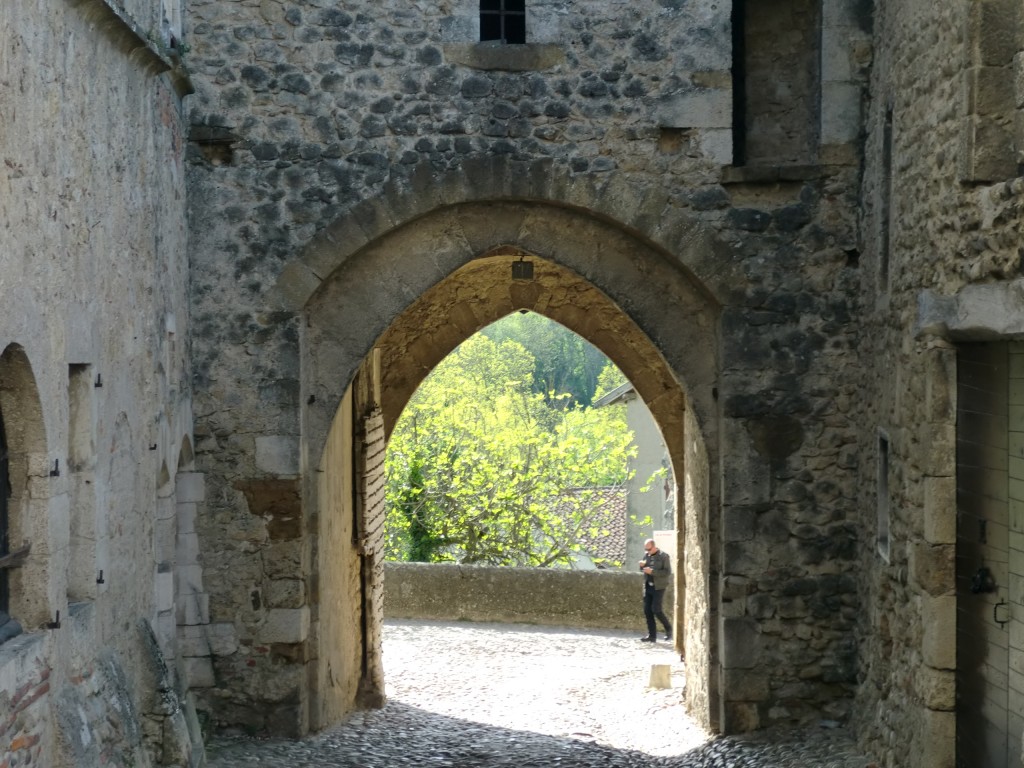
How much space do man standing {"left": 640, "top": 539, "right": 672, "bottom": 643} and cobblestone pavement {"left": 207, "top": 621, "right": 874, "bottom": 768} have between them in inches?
11.1

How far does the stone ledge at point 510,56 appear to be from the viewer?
7.88 meters

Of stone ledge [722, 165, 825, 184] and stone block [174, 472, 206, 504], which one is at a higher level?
stone ledge [722, 165, 825, 184]

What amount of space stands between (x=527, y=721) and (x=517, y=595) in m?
5.17

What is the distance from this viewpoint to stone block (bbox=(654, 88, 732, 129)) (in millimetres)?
7844

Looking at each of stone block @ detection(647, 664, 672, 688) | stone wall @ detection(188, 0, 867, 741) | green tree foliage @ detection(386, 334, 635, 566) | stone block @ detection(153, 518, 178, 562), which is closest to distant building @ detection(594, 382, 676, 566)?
green tree foliage @ detection(386, 334, 635, 566)

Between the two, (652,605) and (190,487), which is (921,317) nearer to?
(190,487)

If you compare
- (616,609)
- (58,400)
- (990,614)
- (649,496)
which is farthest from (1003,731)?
(649,496)

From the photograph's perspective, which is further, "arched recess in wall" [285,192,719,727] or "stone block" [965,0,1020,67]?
"arched recess in wall" [285,192,719,727]

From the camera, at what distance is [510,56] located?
7879 mm

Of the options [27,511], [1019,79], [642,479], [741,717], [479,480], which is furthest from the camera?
[642,479]

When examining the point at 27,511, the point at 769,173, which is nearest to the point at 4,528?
the point at 27,511

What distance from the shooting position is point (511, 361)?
120 ft

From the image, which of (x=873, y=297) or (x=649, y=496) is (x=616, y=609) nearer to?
(x=873, y=297)

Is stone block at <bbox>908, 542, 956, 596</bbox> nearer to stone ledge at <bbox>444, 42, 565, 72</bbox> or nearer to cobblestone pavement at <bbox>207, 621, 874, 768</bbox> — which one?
cobblestone pavement at <bbox>207, 621, 874, 768</bbox>
